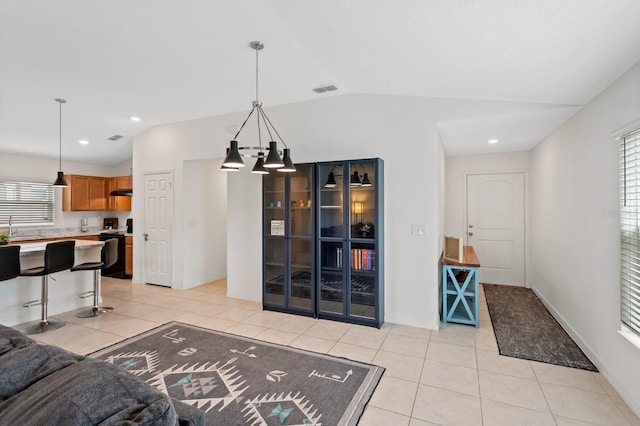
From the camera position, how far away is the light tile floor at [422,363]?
86.9 inches

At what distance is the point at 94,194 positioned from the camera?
719cm

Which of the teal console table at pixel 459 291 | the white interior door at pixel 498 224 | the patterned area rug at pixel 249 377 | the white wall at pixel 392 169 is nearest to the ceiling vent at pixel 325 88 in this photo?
the white wall at pixel 392 169

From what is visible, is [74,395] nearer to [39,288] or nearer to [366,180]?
[366,180]

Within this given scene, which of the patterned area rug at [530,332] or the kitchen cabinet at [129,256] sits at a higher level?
the kitchen cabinet at [129,256]

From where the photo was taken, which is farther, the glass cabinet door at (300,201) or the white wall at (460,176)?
the white wall at (460,176)

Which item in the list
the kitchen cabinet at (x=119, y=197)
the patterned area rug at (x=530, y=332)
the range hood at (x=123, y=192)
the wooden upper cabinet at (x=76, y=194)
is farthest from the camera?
the kitchen cabinet at (x=119, y=197)

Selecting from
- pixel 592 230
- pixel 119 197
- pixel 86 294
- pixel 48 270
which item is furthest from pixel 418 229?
pixel 119 197

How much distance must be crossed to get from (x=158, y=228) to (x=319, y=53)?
4.42 metres

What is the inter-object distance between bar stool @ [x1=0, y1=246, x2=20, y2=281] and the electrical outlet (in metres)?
4.48

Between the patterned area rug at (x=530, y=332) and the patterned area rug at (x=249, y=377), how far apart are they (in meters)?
1.62

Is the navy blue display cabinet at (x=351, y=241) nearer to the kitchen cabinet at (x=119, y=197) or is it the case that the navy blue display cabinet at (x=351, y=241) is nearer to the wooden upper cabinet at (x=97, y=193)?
the kitchen cabinet at (x=119, y=197)

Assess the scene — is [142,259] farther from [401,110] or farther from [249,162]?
[401,110]

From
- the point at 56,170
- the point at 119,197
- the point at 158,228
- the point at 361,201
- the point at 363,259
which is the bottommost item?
the point at 363,259

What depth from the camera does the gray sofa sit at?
881 mm
